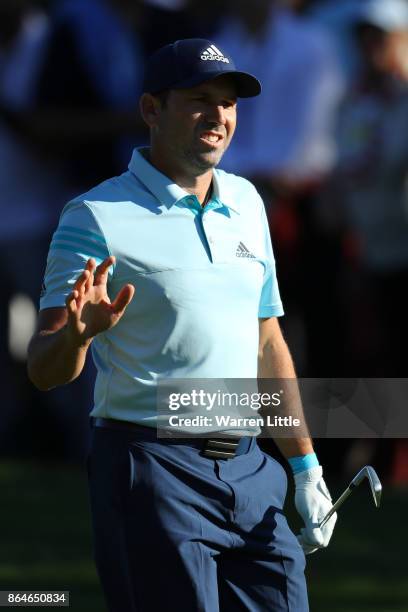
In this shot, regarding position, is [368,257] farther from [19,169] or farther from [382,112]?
[19,169]

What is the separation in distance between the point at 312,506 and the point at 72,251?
101cm

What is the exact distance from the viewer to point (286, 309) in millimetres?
9508

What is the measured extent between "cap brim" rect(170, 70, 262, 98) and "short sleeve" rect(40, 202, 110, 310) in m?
0.43

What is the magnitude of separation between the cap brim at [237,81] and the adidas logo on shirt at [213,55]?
1.7 inches

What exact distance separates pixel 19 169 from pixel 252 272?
5373 mm

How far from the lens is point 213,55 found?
4316 mm

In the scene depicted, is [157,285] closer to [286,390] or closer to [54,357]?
[54,357]

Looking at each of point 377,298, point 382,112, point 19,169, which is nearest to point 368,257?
point 377,298

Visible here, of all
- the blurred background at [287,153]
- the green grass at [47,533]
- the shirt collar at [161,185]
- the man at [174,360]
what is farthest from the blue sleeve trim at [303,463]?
the blurred background at [287,153]

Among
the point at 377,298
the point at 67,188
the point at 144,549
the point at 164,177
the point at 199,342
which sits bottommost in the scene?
the point at 144,549

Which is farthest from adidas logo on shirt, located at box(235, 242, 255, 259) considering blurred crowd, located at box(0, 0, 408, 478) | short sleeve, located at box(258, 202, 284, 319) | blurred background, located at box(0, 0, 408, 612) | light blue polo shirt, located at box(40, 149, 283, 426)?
blurred crowd, located at box(0, 0, 408, 478)

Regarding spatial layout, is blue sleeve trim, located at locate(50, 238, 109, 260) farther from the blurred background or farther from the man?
the blurred background

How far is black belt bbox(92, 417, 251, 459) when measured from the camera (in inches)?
164

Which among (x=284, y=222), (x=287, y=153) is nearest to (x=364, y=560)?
(x=284, y=222)
